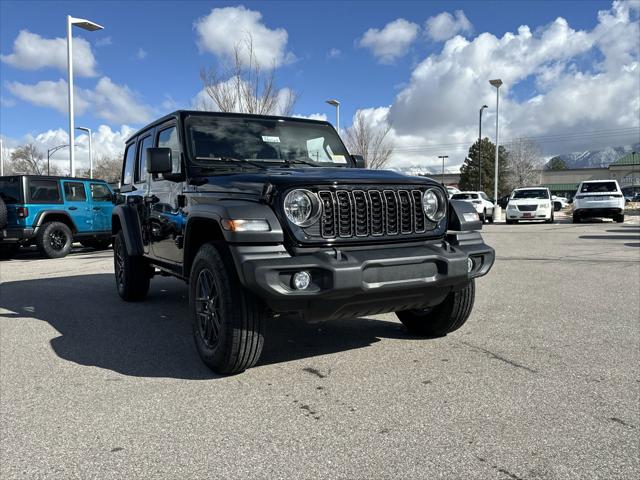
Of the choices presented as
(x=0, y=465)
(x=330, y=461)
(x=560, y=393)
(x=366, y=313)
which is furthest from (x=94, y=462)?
(x=560, y=393)

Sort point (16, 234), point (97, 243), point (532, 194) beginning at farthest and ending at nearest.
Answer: point (532, 194) < point (97, 243) < point (16, 234)

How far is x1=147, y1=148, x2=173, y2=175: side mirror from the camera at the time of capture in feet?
14.0

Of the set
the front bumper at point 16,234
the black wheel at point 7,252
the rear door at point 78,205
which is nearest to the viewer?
the front bumper at point 16,234

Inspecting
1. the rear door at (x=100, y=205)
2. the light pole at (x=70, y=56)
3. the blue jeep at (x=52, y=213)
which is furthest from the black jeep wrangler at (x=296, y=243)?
the light pole at (x=70, y=56)

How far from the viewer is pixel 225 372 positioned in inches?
145

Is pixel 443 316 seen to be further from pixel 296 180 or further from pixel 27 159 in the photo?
pixel 27 159

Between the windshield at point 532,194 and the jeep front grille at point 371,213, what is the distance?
2134 cm

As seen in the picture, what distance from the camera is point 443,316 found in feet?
14.5

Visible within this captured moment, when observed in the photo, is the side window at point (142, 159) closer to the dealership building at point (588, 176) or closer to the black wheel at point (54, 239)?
the black wheel at point (54, 239)

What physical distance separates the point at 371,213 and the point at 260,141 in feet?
5.67

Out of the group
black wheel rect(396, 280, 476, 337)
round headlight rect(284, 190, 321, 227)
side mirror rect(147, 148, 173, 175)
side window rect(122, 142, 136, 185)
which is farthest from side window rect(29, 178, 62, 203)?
round headlight rect(284, 190, 321, 227)

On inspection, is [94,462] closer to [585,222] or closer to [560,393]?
[560,393]

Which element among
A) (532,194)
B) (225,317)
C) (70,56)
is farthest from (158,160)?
(532,194)

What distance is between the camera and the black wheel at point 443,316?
4.28 m
